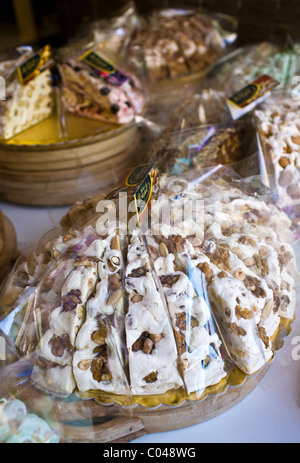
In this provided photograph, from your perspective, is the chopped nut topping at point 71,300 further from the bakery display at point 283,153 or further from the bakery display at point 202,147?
the bakery display at point 283,153

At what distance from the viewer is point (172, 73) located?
90.3 inches

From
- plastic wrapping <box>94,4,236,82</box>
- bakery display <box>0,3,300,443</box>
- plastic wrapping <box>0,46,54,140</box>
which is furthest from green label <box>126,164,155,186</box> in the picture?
plastic wrapping <box>94,4,236,82</box>

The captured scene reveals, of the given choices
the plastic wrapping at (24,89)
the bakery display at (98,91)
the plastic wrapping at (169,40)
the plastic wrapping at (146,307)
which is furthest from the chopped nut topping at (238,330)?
the plastic wrapping at (169,40)

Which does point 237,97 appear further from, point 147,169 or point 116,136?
point 147,169

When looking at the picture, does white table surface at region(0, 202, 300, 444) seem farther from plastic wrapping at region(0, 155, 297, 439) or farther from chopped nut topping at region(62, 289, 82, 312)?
chopped nut topping at region(62, 289, 82, 312)

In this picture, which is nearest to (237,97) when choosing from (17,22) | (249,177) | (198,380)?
(249,177)

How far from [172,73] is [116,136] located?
2.35 ft

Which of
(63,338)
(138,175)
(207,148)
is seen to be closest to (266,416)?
(63,338)

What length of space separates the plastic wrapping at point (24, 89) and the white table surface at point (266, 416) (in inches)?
52.2

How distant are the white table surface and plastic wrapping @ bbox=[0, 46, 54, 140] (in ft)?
4.35

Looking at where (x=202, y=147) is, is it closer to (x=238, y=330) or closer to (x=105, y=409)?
(x=238, y=330)

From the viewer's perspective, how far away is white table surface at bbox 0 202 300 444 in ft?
3.20

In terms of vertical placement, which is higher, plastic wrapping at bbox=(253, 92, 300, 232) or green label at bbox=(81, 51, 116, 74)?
green label at bbox=(81, 51, 116, 74)

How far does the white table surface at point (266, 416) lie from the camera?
3.20 ft
